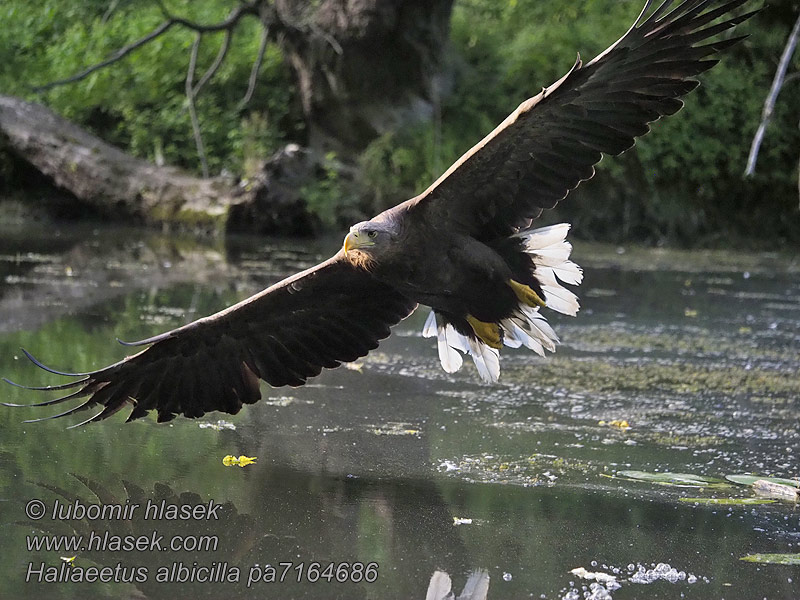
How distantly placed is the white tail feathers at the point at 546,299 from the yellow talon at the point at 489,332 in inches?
1.3

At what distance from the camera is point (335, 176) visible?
13.0 metres

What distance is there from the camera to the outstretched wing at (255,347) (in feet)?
Result: 13.8

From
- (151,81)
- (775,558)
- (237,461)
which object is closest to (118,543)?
(237,461)

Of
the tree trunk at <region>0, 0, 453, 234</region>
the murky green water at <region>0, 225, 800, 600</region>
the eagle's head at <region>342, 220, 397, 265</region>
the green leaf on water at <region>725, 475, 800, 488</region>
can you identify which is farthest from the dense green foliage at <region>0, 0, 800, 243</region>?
the green leaf on water at <region>725, 475, 800, 488</region>

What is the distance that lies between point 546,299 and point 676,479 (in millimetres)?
989

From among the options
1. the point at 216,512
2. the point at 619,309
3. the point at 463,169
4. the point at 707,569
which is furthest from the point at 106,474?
the point at 619,309

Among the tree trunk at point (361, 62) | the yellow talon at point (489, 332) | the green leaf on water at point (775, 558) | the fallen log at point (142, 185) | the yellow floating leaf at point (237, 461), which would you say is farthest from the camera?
the tree trunk at point (361, 62)

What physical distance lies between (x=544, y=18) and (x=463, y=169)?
13933 millimetres

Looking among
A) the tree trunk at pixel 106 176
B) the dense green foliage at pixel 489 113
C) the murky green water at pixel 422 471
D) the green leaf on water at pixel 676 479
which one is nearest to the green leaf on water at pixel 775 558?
the murky green water at pixel 422 471

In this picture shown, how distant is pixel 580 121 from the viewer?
4.16 m

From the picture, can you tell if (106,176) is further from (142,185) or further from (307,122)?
(307,122)

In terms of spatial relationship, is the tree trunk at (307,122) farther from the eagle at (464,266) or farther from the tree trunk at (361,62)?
the eagle at (464,266)

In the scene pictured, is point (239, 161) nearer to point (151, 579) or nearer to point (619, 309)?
point (619, 309)

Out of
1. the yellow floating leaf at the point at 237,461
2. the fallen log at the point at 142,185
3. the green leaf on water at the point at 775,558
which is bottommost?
the green leaf on water at the point at 775,558
